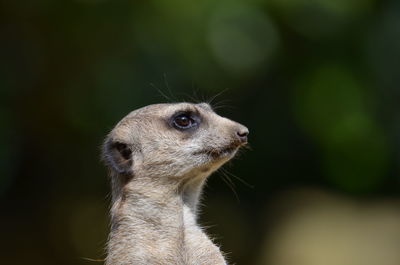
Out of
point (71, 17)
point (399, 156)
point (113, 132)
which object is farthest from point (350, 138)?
point (113, 132)

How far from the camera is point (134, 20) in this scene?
8789 mm

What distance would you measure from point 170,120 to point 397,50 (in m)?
5.87

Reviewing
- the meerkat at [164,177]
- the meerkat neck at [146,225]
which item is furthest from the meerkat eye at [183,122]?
the meerkat neck at [146,225]

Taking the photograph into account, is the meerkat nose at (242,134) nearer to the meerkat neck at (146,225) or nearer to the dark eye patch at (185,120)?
the dark eye patch at (185,120)

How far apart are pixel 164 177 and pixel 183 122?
0.30 m

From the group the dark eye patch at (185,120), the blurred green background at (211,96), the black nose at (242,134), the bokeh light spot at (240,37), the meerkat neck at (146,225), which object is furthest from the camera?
the blurred green background at (211,96)

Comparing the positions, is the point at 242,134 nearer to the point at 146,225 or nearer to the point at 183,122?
the point at 183,122

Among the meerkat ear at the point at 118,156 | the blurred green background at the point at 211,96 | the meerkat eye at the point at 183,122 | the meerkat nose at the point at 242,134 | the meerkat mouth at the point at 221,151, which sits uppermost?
the meerkat eye at the point at 183,122

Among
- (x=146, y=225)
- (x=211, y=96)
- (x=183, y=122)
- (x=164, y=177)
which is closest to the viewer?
(x=146, y=225)

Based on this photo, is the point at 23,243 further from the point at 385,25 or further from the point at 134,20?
the point at 385,25

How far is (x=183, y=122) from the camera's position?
3.96 m

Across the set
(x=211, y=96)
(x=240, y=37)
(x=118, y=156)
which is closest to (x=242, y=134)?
(x=118, y=156)

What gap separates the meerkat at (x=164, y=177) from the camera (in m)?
3.60

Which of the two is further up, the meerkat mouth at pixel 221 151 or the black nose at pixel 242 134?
the black nose at pixel 242 134
